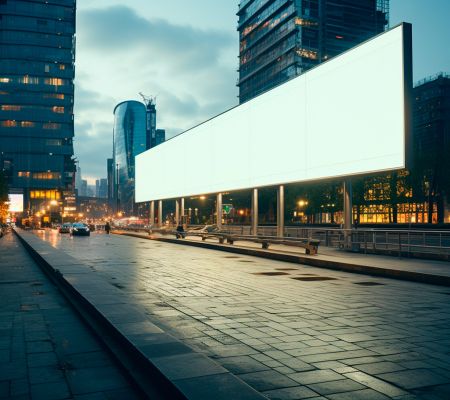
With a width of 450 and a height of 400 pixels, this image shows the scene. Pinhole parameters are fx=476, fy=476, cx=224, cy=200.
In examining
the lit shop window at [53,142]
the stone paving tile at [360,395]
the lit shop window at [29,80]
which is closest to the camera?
the stone paving tile at [360,395]

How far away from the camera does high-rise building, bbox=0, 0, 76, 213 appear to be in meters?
124

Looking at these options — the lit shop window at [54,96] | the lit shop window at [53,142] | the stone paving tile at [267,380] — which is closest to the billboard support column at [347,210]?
the stone paving tile at [267,380]

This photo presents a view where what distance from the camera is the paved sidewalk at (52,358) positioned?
436cm

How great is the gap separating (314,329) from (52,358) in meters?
3.40

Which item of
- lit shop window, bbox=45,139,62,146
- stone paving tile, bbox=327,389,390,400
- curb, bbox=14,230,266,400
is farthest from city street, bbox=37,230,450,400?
lit shop window, bbox=45,139,62,146

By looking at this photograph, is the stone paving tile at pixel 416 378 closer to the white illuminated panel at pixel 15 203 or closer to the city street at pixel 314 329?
the city street at pixel 314 329

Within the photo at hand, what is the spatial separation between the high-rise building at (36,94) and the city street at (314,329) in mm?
122190

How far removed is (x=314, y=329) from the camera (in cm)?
657

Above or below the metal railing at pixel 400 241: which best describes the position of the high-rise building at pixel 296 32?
above

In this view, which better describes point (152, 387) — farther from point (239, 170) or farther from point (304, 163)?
point (239, 170)

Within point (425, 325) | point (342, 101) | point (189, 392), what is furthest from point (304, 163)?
point (189, 392)

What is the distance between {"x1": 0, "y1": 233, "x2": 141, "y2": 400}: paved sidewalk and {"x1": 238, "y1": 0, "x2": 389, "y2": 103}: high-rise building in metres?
92.3

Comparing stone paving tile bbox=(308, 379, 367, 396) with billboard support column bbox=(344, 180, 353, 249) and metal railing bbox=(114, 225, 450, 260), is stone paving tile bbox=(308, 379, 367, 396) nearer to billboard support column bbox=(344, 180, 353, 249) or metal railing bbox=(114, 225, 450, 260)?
metal railing bbox=(114, 225, 450, 260)

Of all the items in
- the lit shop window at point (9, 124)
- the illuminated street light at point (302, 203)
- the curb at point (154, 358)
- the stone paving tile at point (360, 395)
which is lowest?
the stone paving tile at point (360, 395)
